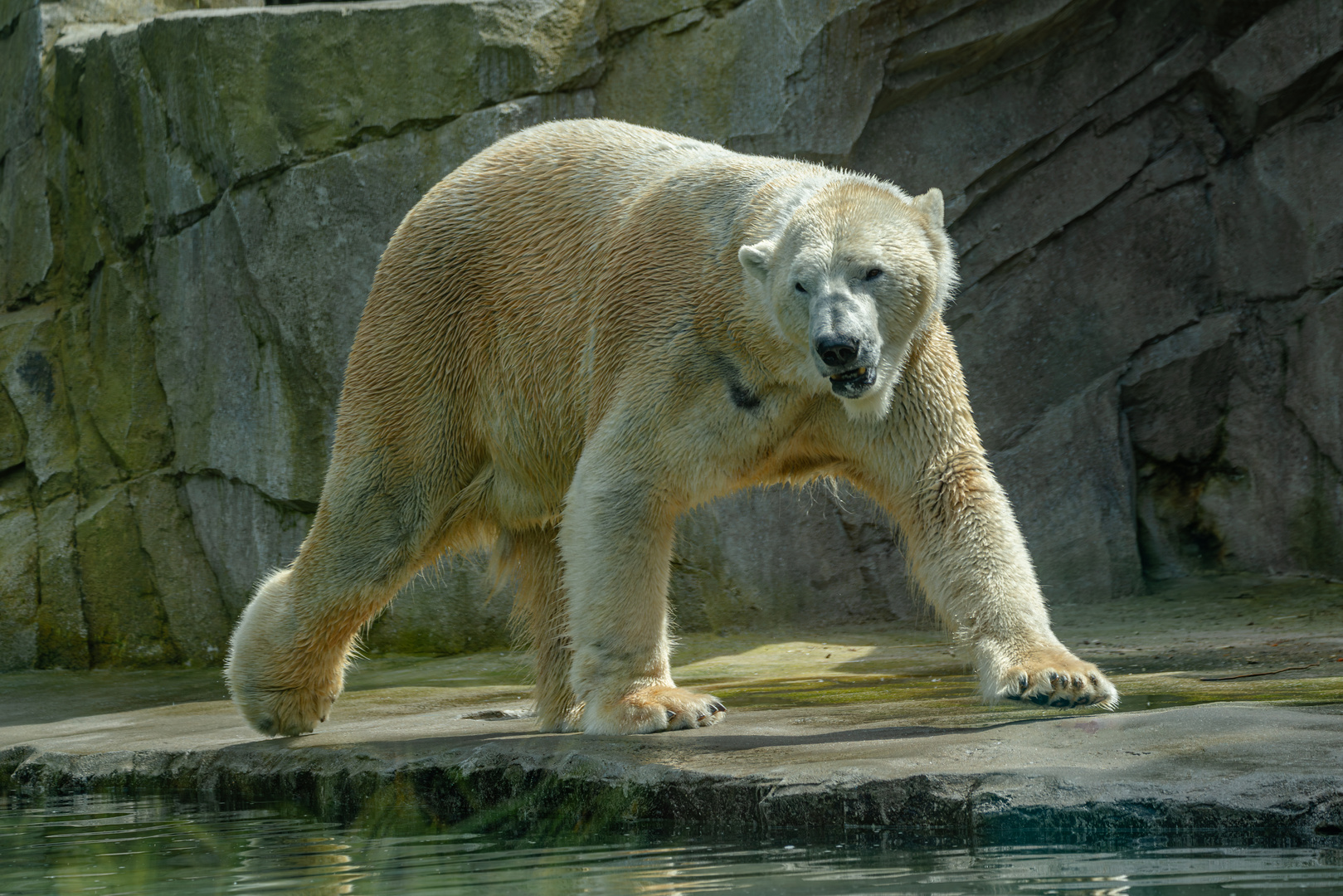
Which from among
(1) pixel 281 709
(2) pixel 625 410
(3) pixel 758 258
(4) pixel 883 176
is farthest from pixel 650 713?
(4) pixel 883 176

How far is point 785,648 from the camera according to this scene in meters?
7.25

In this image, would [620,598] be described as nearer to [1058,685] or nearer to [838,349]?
[838,349]

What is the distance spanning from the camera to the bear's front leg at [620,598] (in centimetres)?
379

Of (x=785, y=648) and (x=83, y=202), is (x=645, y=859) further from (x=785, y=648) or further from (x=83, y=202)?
(x=83, y=202)

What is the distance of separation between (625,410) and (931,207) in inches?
42.0

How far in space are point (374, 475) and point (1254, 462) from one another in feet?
18.6

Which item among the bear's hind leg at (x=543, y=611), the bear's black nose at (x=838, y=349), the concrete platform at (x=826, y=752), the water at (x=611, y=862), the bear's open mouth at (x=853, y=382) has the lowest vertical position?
the water at (x=611, y=862)

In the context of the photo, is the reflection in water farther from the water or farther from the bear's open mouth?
the bear's open mouth

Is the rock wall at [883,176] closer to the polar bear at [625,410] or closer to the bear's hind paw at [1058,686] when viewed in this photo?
the polar bear at [625,410]

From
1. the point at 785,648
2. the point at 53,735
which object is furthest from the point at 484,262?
the point at 785,648

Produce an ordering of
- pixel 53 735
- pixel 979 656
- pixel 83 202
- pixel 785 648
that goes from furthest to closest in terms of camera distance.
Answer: pixel 83 202, pixel 785 648, pixel 53 735, pixel 979 656

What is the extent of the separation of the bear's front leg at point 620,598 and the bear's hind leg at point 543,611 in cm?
59

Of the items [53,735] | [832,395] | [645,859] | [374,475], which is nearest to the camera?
[645,859]

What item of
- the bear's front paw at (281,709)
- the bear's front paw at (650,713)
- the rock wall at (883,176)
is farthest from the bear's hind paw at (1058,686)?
the rock wall at (883,176)
